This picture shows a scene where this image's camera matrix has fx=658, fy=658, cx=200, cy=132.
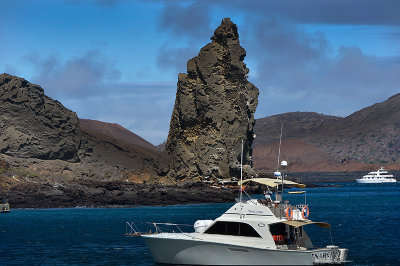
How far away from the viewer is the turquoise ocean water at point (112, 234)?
36344mm

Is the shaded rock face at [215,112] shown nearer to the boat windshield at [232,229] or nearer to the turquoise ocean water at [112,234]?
the turquoise ocean water at [112,234]

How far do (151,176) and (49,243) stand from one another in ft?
205

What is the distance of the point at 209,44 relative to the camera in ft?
345

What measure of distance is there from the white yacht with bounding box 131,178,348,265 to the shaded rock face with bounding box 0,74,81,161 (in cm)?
8038

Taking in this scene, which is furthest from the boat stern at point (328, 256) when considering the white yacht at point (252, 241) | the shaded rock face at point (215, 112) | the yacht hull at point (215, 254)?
the shaded rock face at point (215, 112)

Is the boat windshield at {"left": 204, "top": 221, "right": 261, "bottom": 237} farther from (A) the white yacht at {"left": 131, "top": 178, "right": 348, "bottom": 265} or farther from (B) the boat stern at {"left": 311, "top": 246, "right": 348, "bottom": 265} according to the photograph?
(B) the boat stern at {"left": 311, "top": 246, "right": 348, "bottom": 265}

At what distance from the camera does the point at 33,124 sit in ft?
364

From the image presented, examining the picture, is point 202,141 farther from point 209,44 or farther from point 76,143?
point 76,143

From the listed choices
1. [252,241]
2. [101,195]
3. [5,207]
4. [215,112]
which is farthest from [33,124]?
[252,241]

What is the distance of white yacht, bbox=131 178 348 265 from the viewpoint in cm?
2781

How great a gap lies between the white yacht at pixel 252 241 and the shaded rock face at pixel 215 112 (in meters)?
68.0

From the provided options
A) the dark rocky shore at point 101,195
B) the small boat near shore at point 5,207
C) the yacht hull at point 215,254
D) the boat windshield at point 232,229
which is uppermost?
the dark rocky shore at point 101,195

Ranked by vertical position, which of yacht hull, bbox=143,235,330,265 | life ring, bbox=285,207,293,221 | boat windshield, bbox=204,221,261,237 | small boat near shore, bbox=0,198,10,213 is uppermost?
small boat near shore, bbox=0,198,10,213

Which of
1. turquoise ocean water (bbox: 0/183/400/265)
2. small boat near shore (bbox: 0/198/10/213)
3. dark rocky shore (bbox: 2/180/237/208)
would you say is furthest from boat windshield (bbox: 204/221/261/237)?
dark rocky shore (bbox: 2/180/237/208)
